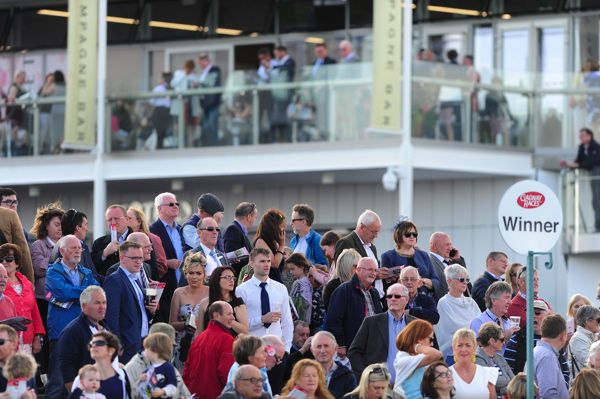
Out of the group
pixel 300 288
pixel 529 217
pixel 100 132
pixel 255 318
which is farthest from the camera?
pixel 100 132

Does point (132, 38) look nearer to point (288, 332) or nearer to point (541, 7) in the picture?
point (541, 7)

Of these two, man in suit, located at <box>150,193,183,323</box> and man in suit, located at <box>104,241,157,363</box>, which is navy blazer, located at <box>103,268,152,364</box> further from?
man in suit, located at <box>150,193,183,323</box>

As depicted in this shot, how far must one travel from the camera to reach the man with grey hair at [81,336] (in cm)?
1568

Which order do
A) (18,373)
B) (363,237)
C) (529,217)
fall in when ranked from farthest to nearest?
(363,237)
(529,217)
(18,373)

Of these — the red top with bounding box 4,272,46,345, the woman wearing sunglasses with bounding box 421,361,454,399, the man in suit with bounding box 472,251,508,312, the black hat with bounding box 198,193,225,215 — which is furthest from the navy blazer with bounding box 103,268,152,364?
the man in suit with bounding box 472,251,508,312

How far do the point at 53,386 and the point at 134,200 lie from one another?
18203mm

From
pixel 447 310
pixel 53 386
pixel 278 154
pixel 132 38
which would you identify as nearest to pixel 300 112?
pixel 278 154

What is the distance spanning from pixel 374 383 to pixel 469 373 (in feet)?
4.36

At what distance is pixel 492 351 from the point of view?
17.2 m

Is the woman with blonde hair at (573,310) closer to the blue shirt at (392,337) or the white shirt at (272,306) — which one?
the blue shirt at (392,337)

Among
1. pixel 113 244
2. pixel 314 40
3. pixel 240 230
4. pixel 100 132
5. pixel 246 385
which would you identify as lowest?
pixel 246 385

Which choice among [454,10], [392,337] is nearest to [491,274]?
[392,337]

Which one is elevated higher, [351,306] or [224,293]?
[224,293]

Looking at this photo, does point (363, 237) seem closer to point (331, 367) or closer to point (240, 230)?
point (240, 230)
